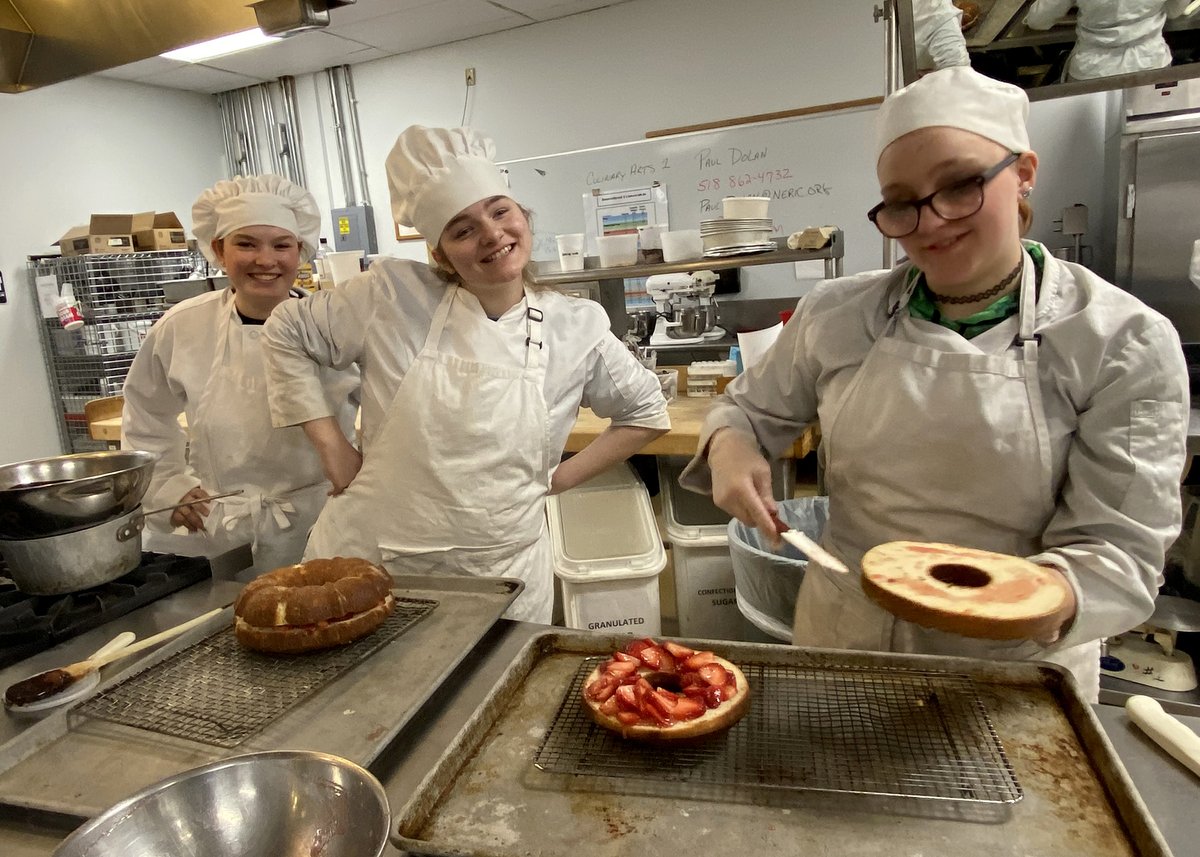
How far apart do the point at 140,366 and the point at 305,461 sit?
2.14 ft

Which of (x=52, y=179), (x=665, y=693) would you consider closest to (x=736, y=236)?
(x=665, y=693)

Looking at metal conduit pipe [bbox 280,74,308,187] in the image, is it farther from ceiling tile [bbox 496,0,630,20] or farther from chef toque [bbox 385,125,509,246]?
chef toque [bbox 385,125,509,246]

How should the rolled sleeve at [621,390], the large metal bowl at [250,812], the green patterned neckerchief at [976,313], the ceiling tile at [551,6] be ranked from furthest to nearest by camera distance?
the ceiling tile at [551,6] → the rolled sleeve at [621,390] → the green patterned neckerchief at [976,313] → the large metal bowl at [250,812]

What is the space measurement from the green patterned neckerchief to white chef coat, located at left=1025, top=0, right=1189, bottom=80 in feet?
2.80

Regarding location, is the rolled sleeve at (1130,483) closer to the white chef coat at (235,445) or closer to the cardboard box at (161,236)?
the white chef coat at (235,445)

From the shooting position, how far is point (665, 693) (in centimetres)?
101

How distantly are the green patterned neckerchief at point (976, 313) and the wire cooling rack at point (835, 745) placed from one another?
57 cm

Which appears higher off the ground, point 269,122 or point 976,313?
point 269,122

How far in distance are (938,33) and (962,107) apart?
83cm

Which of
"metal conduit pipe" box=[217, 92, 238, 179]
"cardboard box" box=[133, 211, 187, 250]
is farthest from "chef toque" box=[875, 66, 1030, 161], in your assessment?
"metal conduit pipe" box=[217, 92, 238, 179]

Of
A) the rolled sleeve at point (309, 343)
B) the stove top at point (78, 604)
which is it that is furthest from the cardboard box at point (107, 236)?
the stove top at point (78, 604)

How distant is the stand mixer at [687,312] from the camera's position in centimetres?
427

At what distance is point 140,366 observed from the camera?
2.39 metres

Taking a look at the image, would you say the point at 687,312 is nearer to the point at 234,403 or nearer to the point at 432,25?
the point at 234,403
